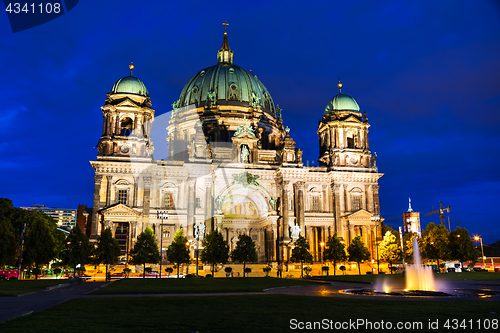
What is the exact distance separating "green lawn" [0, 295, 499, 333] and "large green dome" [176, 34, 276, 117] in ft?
245

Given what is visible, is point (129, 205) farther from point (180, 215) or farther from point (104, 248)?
point (104, 248)

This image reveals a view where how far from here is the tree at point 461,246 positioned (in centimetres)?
7356

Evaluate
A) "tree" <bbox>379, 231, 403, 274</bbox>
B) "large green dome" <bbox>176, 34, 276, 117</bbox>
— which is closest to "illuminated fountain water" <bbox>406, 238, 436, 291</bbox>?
"tree" <bbox>379, 231, 403, 274</bbox>

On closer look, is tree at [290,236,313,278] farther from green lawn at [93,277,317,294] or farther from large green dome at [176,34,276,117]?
large green dome at [176,34,276,117]

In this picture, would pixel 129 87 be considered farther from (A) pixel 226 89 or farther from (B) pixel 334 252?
(B) pixel 334 252

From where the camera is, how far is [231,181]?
7475 cm

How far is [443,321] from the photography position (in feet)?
43.4

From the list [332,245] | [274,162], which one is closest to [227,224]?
[274,162]

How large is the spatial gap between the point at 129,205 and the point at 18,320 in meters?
58.1

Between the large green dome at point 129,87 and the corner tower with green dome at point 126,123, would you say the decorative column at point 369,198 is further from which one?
the large green dome at point 129,87

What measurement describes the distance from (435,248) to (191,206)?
40.9 m

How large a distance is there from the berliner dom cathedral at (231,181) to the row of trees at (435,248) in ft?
23.1

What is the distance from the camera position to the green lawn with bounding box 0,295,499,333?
12453 mm

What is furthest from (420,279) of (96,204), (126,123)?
(126,123)
